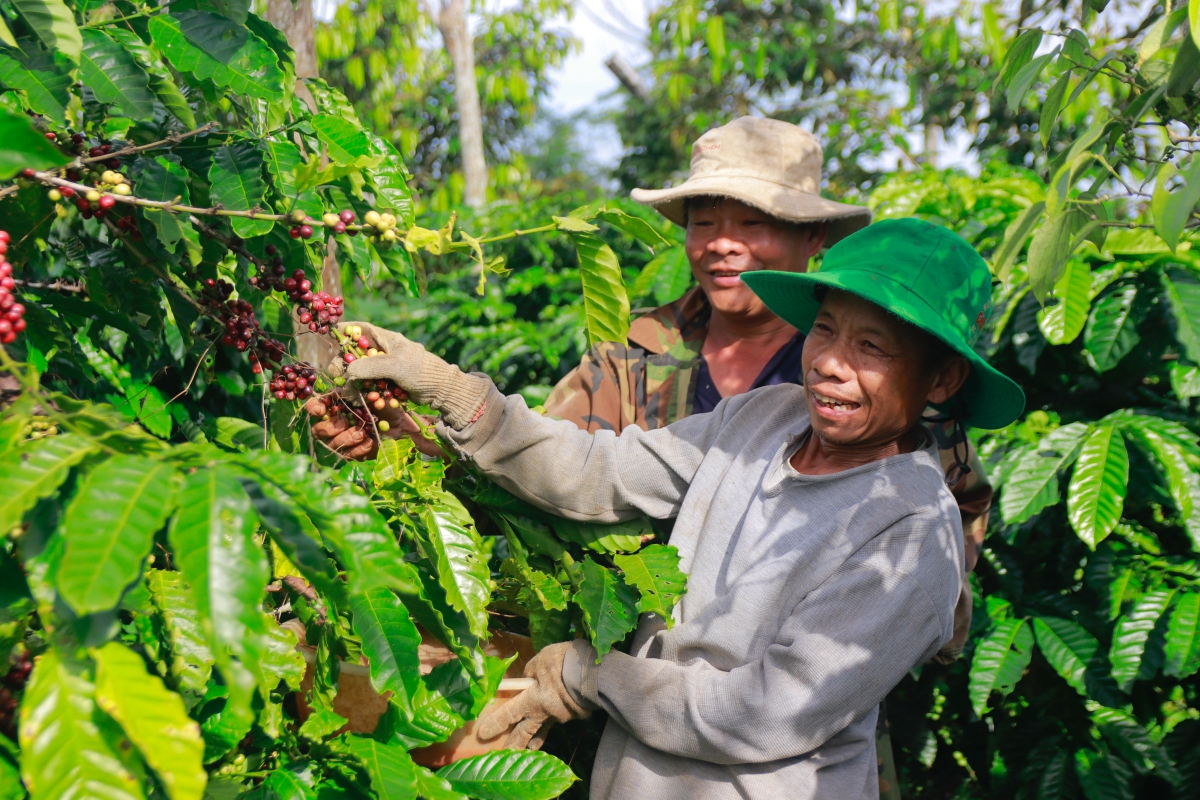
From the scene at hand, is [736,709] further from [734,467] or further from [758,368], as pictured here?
[758,368]

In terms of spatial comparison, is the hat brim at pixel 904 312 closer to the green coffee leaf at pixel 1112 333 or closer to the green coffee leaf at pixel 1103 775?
the green coffee leaf at pixel 1112 333

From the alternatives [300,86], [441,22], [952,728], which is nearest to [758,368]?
[300,86]

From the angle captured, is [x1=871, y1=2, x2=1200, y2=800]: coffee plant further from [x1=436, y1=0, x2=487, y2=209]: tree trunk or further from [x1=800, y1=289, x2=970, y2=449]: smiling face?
[x1=436, y1=0, x2=487, y2=209]: tree trunk

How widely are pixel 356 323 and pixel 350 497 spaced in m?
0.66

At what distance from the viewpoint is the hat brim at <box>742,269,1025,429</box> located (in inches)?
54.4

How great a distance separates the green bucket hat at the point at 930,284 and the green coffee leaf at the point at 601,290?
0.25 m

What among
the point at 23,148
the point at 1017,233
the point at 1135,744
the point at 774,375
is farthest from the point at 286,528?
the point at 1135,744

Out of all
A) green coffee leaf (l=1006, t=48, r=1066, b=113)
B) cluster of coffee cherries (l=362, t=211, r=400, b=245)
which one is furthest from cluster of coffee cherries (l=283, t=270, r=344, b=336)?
green coffee leaf (l=1006, t=48, r=1066, b=113)

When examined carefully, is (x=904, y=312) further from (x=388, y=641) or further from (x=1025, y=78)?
(x=388, y=641)

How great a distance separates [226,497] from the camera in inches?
28.1

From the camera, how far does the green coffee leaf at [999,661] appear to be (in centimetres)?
226

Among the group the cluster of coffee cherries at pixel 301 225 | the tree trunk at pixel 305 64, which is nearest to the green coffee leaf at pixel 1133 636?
the tree trunk at pixel 305 64

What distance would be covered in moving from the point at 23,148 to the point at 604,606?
991mm

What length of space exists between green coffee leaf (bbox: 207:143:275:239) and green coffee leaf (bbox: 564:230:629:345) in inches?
17.7
